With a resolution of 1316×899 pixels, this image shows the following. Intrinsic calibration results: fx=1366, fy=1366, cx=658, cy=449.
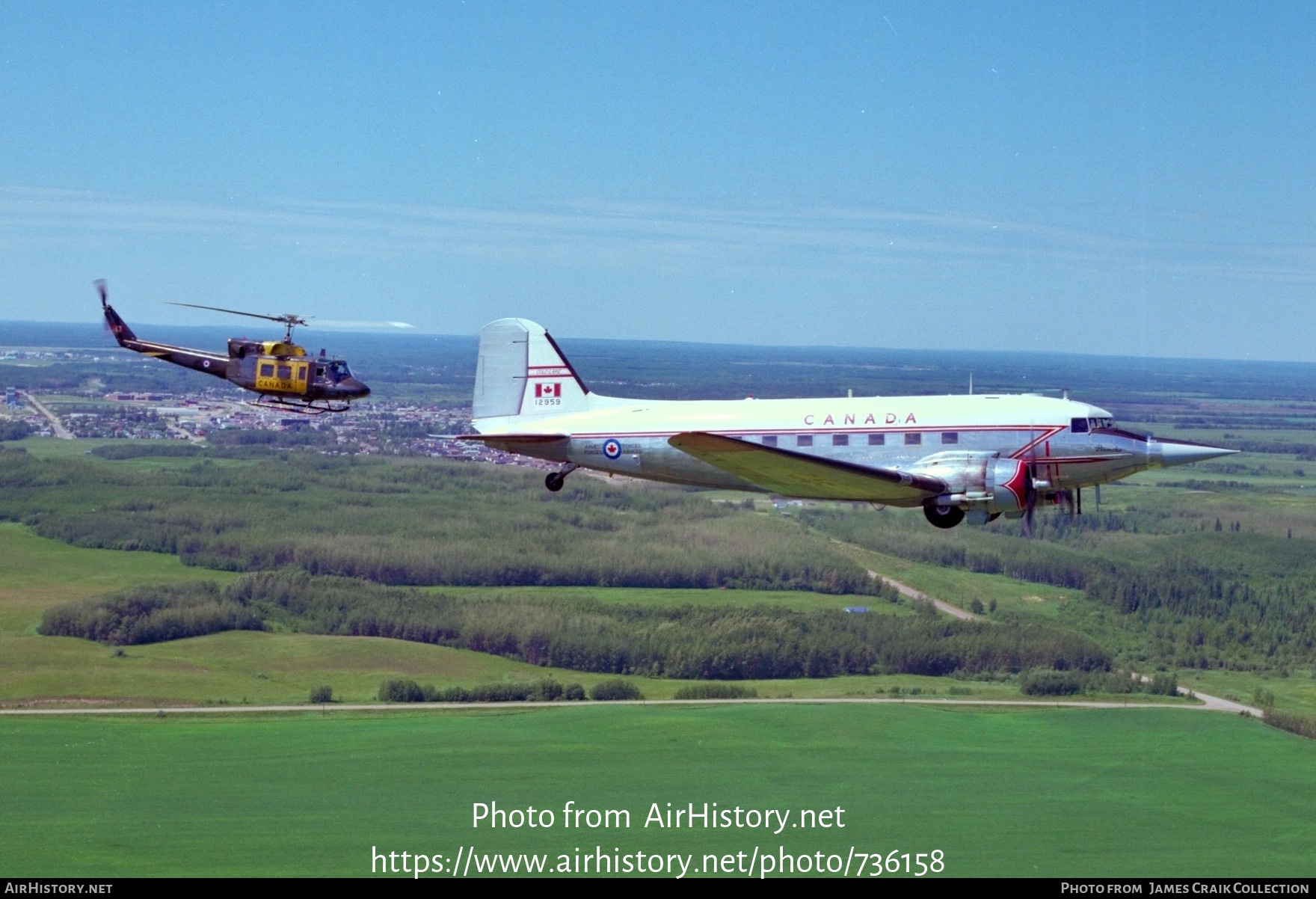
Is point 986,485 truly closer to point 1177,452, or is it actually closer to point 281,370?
point 1177,452

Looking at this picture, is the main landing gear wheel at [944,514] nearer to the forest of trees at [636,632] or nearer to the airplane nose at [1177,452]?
the airplane nose at [1177,452]

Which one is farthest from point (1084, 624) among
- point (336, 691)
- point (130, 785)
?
point (130, 785)

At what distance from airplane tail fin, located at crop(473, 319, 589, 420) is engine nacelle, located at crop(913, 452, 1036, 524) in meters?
14.2

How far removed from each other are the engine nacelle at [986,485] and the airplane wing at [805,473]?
49cm

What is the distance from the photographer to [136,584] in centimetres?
16912

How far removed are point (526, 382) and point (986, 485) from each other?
17837 millimetres

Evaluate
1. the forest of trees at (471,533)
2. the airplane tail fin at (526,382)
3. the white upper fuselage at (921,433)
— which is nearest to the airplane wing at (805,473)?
the white upper fuselage at (921,433)

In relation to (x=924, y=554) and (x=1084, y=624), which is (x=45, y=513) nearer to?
(x=924, y=554)

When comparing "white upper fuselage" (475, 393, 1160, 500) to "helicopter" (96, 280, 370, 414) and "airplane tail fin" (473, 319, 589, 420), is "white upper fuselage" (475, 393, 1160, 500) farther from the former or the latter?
"helicopter" (96, 280, 370, 414)

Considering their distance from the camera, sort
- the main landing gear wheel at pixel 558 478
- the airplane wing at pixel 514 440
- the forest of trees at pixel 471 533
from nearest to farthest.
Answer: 1. the main landing gear wheel at pixel 558 478
2. the airplane wing at pixel 514 440
3. the forest of trees at pixel 471 533

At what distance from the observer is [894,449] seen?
47.9 metres

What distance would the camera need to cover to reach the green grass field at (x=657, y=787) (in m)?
116

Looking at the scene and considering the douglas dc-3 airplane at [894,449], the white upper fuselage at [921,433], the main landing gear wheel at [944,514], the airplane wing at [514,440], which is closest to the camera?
the douglas dc-3 airplane at [894,449]
